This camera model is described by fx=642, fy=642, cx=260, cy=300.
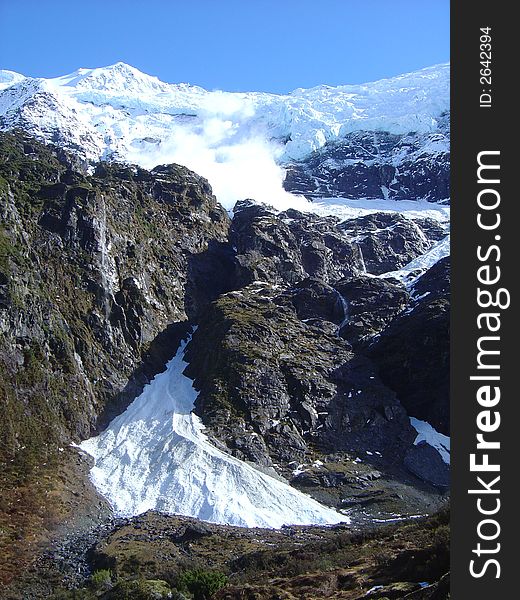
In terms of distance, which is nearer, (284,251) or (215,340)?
Result: (215,340)

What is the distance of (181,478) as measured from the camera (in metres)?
89.0

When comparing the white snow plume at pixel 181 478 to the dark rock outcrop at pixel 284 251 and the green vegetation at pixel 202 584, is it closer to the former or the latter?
the green vegetation at pixel 202 584

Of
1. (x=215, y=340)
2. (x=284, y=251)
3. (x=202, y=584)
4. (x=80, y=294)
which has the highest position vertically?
(x=284, y=251)

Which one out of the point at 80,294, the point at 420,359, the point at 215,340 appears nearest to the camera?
the point at 80,294

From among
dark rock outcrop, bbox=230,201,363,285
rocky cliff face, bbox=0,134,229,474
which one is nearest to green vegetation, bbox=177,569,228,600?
rocky cliff face, bbox=0,134,229,474

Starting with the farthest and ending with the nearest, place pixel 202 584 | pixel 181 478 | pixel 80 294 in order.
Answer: pixel 80 294, pixel 181 478, pixel 202 584

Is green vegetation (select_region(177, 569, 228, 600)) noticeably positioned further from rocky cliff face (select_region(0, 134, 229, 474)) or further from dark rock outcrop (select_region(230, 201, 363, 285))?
dark rock outcrop (select_region(230, 201, 363, 285))

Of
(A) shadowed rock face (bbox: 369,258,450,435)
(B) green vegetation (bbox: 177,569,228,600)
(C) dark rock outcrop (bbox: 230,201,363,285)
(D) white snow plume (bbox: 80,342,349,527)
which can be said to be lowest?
(B) green vegetation (bbox: 177,569,228,600)

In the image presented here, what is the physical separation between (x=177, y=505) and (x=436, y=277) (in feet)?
311

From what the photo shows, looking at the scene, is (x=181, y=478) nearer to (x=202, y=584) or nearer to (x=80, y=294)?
(x=80, y=294)

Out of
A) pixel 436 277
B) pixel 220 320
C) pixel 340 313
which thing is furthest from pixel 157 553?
pixel 436 277

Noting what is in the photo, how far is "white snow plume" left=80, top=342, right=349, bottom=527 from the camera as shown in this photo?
81.2 metres

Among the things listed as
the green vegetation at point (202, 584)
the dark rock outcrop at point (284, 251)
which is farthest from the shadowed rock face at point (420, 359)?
the green vegetation at point (202, 584)

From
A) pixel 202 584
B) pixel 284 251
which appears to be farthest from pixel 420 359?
pixel 202 584
